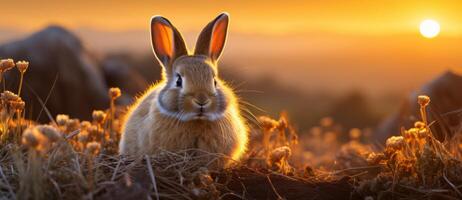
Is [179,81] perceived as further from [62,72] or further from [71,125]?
[62,72]

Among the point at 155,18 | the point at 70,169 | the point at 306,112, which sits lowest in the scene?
the point at 70,169

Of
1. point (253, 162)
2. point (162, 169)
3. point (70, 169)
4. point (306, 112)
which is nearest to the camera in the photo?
point (70, 169)

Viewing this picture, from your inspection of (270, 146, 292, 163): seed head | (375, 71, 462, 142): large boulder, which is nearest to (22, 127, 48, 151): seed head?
(270, 146, 292, 163): seed head

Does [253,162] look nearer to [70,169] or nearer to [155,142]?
[155,142]

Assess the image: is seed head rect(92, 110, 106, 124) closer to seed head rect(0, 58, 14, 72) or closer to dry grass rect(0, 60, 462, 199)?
dry grass rect(0, 60, 462, 199)

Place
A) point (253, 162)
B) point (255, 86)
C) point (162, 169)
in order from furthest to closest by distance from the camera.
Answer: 1. point (255, 86)
2. point (253, 162)
3. point (162, 169)

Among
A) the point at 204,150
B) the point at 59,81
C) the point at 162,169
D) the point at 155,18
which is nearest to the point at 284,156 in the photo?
the point at 204,150

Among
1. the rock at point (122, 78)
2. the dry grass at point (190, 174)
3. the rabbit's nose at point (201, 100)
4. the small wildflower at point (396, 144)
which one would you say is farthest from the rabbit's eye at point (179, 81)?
the rock at point (122, 78)

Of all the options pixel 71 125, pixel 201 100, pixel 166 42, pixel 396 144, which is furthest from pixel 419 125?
pixel 71 125
